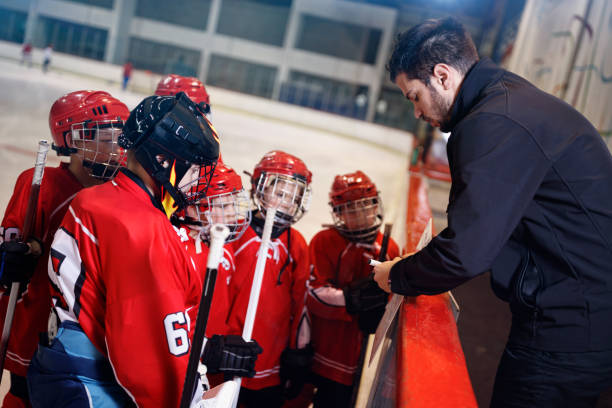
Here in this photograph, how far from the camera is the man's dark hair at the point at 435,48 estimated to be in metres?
1.47

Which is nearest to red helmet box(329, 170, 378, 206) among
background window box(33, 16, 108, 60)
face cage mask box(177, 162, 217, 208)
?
face cage mask box(177, 162, 217, 208)

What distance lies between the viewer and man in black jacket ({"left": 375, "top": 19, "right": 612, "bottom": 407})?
1.26m

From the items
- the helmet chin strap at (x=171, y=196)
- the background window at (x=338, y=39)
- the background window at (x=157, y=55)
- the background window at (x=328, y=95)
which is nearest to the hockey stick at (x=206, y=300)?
the helmet chin strap at (x=171, y=196)

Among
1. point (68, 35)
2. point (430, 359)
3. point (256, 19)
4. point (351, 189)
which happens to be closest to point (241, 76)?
point (256, 19)

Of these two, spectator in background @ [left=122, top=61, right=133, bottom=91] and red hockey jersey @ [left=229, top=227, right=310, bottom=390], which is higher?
spectator in background @ [left=122, top=61, right=133, bottom=91]

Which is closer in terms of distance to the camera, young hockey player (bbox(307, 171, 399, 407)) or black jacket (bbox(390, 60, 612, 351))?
black jacket (bbox(390, 60, 612, 351))

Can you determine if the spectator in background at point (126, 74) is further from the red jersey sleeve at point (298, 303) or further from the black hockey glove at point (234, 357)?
the black hockey glove at point (234, 357)

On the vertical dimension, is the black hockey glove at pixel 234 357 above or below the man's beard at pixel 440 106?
below

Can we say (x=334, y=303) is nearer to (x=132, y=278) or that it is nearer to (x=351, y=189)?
(x=351, y=189)

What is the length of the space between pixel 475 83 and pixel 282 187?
1147mm

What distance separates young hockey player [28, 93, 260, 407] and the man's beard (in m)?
0.65

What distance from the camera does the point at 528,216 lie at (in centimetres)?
141

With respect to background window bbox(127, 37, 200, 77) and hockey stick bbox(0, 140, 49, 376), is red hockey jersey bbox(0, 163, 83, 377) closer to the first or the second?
hockey stick bbox(0, 140, 49, 376)

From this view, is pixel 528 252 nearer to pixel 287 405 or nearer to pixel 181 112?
pixel 181 112
